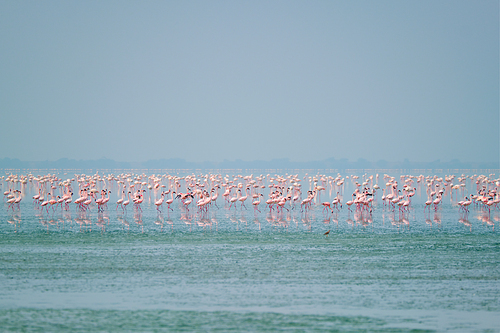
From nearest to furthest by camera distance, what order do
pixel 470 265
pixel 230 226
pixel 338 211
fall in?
pixel 470 265 < pixel 230 226 < pixel 338 211

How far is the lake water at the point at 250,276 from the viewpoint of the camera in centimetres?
895

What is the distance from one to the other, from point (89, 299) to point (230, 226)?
9.86m

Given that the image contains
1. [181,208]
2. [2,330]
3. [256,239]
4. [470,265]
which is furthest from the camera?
[181,208]

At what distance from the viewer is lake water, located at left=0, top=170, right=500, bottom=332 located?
8.95 metres

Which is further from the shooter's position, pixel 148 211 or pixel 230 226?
pixel 148 211

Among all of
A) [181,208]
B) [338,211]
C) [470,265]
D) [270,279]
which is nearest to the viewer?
[270,279]

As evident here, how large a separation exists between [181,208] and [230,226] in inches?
301

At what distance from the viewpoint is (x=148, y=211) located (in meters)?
25.1

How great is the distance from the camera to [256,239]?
16562 mm

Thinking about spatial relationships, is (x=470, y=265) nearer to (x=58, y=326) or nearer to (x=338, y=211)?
(x=58, y=326)

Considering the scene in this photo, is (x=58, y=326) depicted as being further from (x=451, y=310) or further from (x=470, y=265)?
(x=470, y=265)

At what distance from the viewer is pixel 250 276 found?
1173 centimetres

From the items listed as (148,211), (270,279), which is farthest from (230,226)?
(270,279)

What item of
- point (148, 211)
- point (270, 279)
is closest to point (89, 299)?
point (270, 279)
